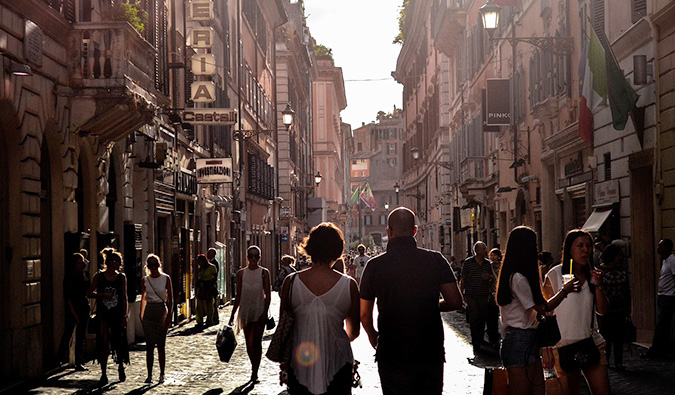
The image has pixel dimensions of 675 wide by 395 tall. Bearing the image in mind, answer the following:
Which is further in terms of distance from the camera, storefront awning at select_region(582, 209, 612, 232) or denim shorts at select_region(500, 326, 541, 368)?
storefront awning at select_region(582, 209, 612, 232)

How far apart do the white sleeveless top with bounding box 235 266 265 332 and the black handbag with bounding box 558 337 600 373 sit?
6415mm

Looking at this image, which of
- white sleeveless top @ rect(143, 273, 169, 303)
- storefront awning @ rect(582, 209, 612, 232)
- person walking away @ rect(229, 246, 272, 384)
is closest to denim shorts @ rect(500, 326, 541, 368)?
person walking away @ rect(229, 246, 272, 384)

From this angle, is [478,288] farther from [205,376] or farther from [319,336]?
[319,336]

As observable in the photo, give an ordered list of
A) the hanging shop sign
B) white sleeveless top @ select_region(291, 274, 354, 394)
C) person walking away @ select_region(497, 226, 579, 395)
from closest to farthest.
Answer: white sleeveless top @ select_region(291, 274, 354, 394)
person walking away @ select_region(497, 226, 579, 395)
the hanging shop sign

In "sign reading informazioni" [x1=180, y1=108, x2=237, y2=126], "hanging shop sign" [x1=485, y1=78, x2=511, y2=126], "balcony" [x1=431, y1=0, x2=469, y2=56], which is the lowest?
"sign reading informazioni" [x1=180, y1=108, x2=237, y2=126]

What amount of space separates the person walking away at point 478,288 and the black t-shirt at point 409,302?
32.4ft

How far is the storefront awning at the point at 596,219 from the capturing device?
2011 cm

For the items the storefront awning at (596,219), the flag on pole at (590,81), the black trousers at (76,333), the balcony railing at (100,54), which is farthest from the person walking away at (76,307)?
the storefront awning at (596,219)

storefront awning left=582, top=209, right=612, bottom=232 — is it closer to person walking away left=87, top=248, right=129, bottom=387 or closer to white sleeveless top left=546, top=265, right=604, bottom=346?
person walking away left=87, top=248, right=129, bottom=387

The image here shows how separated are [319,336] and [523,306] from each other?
5.59ft

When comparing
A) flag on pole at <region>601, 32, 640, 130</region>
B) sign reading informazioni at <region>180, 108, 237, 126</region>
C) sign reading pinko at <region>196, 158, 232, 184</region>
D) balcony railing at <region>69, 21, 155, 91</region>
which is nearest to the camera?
balcony railing at <region>69, 21, 155, 91</region>

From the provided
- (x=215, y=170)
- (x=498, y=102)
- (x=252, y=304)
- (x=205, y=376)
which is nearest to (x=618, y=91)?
(x=252, y=304)

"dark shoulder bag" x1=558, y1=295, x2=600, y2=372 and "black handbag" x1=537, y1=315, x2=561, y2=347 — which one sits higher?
"black handbag" x1=537, y1=315, x2=561, y2=347

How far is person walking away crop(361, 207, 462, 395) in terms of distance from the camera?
711 centimetres
